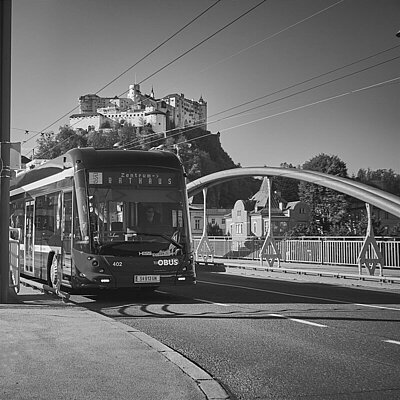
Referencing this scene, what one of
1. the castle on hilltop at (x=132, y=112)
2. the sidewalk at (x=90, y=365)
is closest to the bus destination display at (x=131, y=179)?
the sidewalk at (x=90, y=365)

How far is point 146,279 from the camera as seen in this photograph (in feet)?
48.9

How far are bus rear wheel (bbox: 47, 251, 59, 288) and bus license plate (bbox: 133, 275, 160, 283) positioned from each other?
2.34m

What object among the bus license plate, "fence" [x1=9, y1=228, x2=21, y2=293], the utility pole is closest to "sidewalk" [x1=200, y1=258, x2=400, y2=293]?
the bus license plate

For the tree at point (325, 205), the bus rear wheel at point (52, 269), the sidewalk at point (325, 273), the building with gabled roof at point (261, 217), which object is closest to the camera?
the bus rear wheel at point (52, 269)

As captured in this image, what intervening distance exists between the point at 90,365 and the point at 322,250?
24.5 m

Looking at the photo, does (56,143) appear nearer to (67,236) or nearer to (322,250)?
(322,250)

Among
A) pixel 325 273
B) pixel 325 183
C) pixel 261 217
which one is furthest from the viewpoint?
pixel 261 217

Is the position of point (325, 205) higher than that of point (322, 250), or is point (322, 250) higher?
point (325, 205)

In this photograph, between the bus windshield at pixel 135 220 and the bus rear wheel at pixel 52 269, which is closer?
the bus windshield at pixel 135 220

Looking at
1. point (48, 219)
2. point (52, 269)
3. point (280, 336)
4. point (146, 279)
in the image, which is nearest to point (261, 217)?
point (48, 219)

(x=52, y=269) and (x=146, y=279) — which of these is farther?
(x=52, y=269)

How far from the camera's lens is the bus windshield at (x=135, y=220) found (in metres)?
14.7

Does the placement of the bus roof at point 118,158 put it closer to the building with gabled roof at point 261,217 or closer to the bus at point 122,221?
the bus at point 122,221

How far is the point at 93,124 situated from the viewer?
171m
